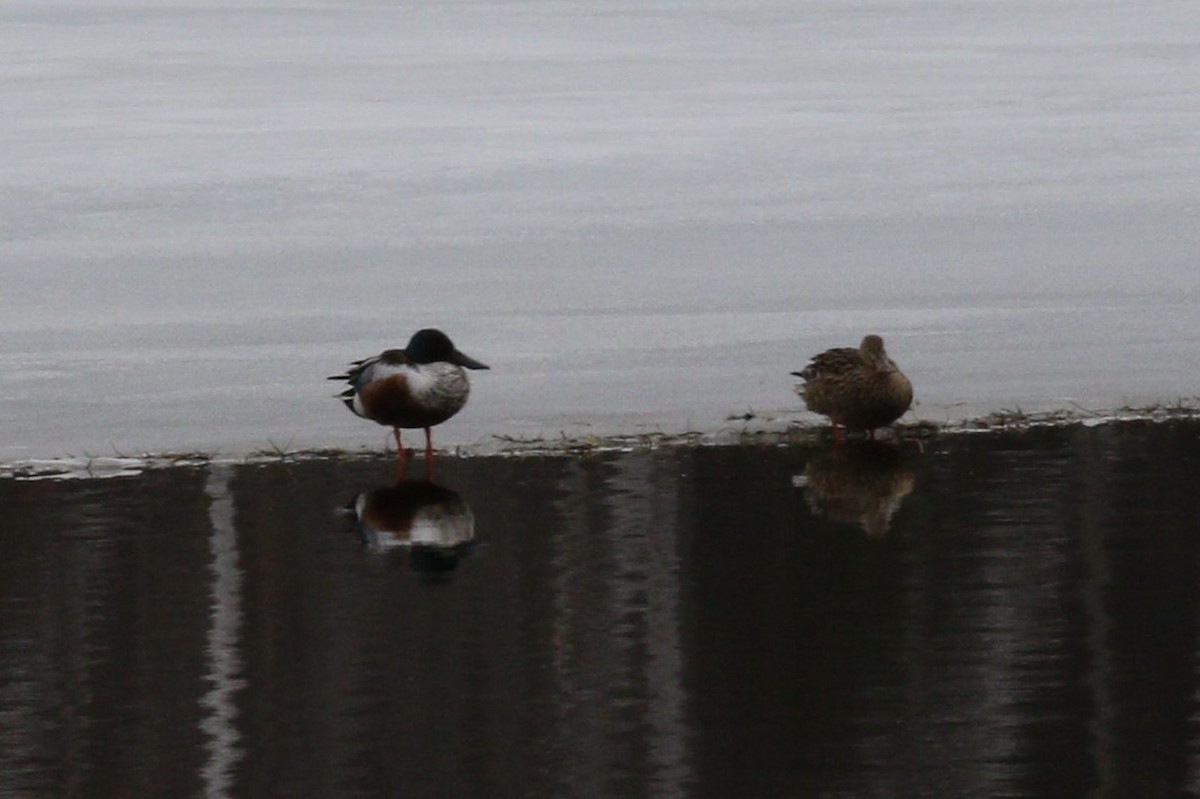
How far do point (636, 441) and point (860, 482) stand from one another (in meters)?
1.05

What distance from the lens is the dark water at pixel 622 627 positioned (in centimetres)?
525

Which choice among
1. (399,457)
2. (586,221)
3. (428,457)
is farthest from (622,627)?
(586,221)

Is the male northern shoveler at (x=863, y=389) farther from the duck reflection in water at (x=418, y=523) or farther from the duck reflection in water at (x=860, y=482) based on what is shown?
the duck reflection in water at (x=418, y=523)

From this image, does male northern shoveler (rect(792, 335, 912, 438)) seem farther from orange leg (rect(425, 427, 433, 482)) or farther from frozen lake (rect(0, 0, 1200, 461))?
orange leg (rect(425, 427, 433, 482))

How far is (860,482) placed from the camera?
27.3ft

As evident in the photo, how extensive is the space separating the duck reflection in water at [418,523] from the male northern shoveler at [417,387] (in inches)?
12.6

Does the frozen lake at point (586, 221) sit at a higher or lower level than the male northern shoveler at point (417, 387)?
higher

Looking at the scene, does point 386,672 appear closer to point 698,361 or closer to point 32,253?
point 698,361

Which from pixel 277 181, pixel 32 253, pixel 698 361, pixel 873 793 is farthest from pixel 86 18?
pixel 873 793

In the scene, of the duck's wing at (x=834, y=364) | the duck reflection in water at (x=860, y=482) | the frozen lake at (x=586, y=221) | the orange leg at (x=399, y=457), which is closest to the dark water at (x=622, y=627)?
the duck reflection in water at (x=860, y=482)

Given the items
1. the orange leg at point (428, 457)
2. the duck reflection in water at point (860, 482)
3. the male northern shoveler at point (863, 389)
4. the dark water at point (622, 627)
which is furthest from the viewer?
the male northern shoveler at point (863, 389)

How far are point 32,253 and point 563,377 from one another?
573 cm

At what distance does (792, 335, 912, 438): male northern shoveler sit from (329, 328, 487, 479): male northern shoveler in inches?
55.2

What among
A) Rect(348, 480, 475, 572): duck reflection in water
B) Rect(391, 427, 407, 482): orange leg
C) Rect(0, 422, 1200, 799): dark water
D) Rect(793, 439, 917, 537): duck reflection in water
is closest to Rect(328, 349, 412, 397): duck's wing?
Rect(391, 427, 407, 482): orange leg
